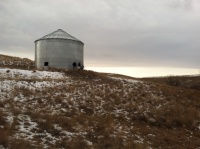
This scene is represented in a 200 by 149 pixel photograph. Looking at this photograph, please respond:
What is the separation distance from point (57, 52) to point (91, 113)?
21.7 metres

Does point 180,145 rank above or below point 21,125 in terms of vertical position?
below

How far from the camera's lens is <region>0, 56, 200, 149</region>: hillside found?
19281mm

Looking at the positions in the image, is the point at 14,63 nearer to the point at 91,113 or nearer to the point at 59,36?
the point at 59,36

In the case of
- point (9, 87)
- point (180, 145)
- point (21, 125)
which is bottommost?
point (180, 145)

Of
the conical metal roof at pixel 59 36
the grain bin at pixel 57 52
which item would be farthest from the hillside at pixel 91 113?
the conical metal roof at pixel 59 36

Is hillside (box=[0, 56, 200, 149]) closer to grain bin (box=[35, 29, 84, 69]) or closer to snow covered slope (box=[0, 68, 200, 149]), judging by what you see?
snow covered slope (box=[0, 68, 200, 149])

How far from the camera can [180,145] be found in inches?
830

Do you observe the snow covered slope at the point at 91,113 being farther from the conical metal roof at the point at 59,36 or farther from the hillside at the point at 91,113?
the conical metal roof at the point at 59,36

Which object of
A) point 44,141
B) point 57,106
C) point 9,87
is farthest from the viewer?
point 9,87

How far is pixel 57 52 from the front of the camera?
45.2 metres

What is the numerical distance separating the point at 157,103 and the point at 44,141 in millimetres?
14542

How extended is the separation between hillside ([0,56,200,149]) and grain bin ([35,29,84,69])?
324 inches

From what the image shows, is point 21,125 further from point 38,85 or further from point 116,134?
point 38,85

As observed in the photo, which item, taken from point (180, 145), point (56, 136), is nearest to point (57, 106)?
point (56, 136)
